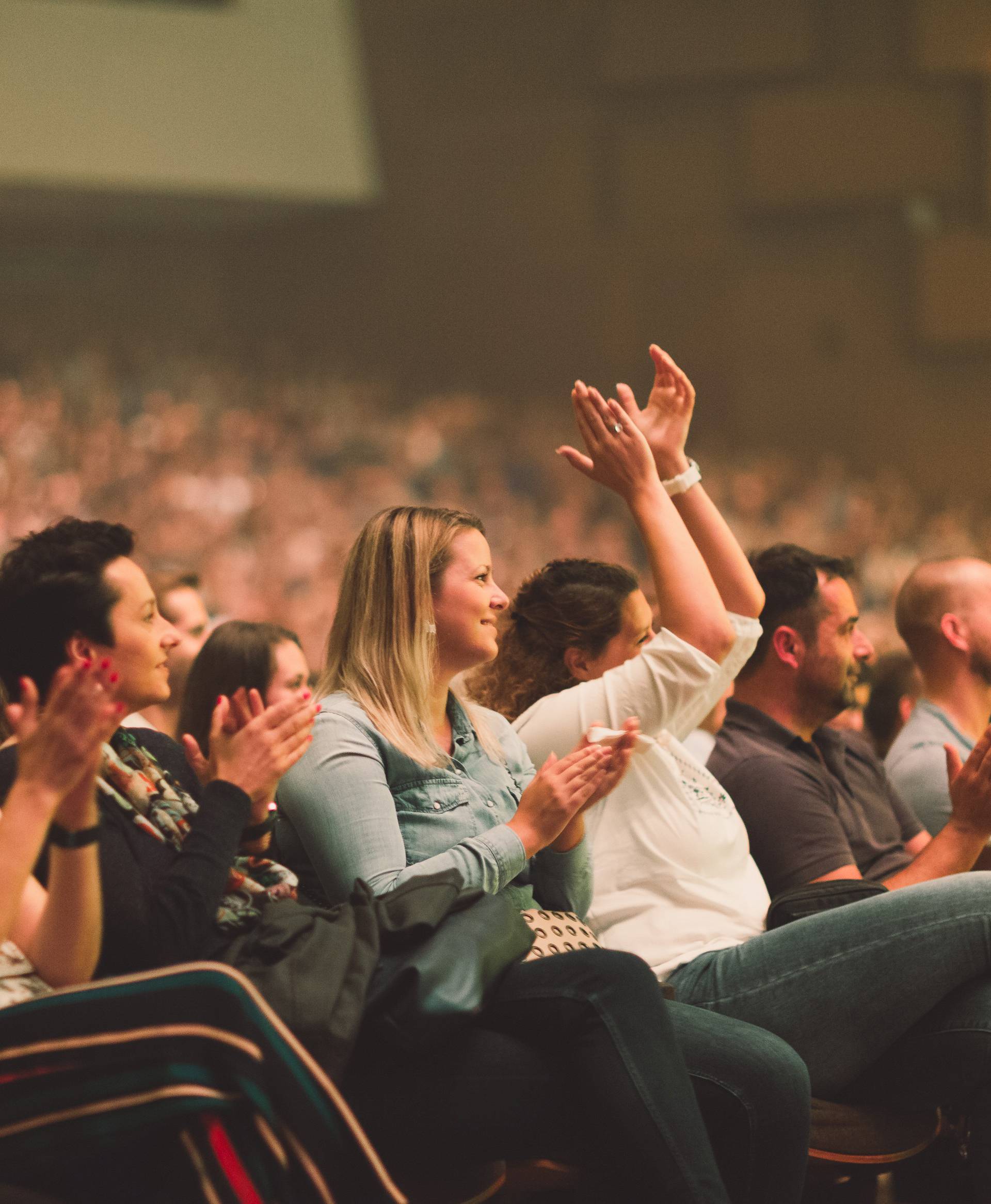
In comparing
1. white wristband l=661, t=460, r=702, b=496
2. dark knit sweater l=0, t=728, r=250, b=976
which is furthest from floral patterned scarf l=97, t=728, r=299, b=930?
white wristband l=661, t=460, r=702, b=496

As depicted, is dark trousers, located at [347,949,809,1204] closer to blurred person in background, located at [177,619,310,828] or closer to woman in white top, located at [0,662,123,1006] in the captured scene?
woman in white top, located at [0,662,123,1006]

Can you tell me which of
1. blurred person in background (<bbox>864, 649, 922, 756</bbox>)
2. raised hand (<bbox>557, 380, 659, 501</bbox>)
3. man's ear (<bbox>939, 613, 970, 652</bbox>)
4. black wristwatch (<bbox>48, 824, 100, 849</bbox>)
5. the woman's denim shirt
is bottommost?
blurred person in background (<bbox>864, 649, 922, 756</bbox>)

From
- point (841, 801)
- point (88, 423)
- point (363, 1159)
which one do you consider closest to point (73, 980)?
point (363, 1159)

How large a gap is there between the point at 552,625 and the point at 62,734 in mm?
1241

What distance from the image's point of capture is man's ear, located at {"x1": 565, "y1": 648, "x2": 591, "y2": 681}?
240 centimetres

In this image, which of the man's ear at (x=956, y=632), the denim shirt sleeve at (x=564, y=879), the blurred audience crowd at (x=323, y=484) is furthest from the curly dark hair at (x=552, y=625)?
the blurred audience crowd at (x=323, y=484)

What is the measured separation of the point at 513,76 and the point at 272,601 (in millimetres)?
5030

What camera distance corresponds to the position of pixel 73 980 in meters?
1.42

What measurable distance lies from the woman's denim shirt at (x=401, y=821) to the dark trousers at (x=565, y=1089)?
8.8 inches

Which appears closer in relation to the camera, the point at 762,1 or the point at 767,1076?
the point at 767,1076

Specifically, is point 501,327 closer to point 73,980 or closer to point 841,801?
→ point 841,801

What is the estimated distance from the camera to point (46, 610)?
1688mm

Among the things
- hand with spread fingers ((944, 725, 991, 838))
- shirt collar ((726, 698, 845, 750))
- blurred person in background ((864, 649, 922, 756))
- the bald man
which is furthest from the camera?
blurred person in background ((864, 649, 922, 756))

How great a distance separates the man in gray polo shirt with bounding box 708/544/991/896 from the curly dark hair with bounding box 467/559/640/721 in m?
0.34
